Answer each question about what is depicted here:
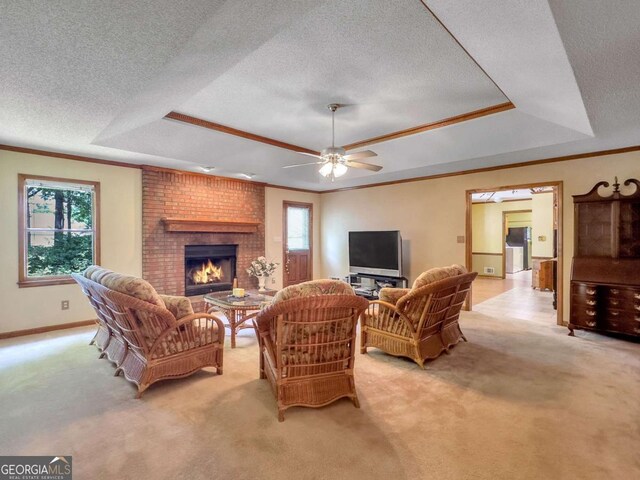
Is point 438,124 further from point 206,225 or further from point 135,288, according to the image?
point 206,225

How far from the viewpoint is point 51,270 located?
4.57 meters

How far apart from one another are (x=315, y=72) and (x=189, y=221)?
366 cm

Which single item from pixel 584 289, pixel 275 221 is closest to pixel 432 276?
pixel 584 289

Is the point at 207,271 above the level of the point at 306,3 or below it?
below

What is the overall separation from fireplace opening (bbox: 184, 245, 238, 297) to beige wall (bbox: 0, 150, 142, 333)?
0.85 m

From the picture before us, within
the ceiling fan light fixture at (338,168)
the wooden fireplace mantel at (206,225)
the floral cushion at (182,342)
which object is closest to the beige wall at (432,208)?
the wooden fireplace mantel at (206,225)

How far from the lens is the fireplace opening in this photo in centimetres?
582

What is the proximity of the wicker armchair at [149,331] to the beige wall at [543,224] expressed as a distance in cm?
868

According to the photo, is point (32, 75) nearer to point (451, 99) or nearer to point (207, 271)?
point (451, 99)

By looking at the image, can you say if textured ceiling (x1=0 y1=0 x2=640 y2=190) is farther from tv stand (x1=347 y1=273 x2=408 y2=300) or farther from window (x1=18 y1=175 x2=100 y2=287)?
tv stand (x1=347 y1=273 x2=408 y2=300)

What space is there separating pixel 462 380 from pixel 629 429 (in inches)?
43.3

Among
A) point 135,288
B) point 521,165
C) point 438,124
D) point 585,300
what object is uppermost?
point 438,124

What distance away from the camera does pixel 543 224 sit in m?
8.47

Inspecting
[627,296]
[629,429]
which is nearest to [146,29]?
[629,429]
